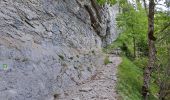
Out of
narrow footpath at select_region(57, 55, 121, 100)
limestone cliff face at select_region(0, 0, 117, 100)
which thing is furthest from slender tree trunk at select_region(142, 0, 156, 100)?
limestone cliff face at select_region(0, 0, 117, 100)

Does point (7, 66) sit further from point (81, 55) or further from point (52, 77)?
point (81, 55)

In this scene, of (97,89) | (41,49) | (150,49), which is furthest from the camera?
(150,49)

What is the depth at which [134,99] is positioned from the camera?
11.0 m

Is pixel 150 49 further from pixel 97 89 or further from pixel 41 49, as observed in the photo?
pixel 41 49

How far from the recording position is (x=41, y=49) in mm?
9109

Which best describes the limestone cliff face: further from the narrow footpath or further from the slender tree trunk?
the slender tree trunk

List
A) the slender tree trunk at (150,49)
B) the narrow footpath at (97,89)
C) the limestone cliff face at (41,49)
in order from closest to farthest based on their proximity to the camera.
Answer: the limestone cliff face at (41,49) < the narrow footpath at (97,89) < the slender tree trunk at (150,49)

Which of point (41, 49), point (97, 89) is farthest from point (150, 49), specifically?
point (41, 49)

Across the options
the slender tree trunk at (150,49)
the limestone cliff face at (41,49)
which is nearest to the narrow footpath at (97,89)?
the limestone cliff face at (41,49)

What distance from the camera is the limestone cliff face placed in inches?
299

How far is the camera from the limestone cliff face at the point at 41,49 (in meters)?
7.59

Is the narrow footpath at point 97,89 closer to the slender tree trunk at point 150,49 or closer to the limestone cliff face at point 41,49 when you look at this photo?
the limestone cliff face at point 41,49

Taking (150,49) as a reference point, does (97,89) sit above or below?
below

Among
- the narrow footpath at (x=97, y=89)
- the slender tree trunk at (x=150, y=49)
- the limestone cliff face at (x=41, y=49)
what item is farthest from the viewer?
the slender tree trunk at (x=150, y=49)
